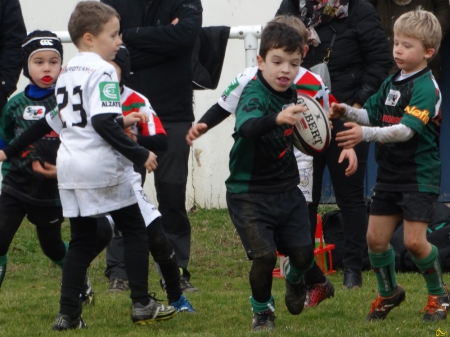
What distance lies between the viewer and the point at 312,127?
5.21 metres

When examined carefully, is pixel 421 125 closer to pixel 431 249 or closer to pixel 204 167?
pixel 431 249

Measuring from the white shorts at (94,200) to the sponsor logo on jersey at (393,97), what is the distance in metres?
1.53

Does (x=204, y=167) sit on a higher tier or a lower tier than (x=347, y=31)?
lower

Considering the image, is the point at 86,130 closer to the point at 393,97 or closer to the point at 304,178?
the point at 393,97

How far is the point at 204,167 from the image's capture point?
10.6 metres

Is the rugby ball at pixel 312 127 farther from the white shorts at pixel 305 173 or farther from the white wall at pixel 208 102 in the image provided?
the white wall at pixel 208 102

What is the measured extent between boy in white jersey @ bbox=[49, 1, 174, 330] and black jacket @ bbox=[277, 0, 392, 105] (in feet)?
7.14

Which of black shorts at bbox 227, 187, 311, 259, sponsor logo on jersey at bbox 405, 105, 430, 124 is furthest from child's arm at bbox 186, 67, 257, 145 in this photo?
sponsor logo on jersey at bbox 405, 105, 430, 124

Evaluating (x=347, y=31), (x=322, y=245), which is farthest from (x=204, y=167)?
(x=347, y=31)

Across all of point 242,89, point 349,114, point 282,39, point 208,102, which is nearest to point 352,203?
point 349,114

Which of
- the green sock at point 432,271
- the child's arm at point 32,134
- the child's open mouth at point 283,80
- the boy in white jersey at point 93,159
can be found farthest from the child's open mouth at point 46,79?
the green sock at point 432,271

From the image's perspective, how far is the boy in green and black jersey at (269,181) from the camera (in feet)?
16.6

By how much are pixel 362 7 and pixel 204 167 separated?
4.02 meters

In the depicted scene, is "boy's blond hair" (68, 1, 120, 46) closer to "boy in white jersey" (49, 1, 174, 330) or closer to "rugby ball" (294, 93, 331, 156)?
"boy in white jersey" (49, 1, 174, 330)
